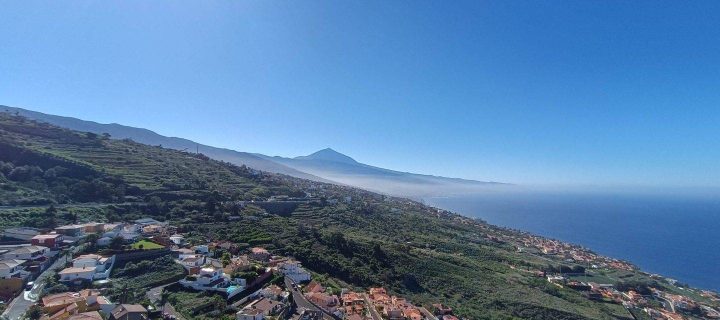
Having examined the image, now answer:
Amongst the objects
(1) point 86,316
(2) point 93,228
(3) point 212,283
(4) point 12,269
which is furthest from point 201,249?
(1) point 86,316

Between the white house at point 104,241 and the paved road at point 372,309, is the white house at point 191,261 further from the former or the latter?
the paved road at point 372,309

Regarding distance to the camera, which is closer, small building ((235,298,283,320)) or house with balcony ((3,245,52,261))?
small building ((235,298,283,320))

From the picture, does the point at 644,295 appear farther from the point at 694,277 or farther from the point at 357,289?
the point at 357,289

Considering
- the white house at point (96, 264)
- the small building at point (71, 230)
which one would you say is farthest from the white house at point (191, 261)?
the small building at point (71, 230)

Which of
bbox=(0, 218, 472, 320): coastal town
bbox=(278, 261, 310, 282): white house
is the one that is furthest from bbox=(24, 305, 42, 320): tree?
bbox=(278, 261, 310, 282): white house

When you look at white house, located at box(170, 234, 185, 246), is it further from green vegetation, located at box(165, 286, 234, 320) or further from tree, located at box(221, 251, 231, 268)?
green vegetation, located at box(165, 286, 234, 320)

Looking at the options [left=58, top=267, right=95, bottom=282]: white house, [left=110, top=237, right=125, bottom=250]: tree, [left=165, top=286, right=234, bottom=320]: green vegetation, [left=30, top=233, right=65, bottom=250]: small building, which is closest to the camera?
[left=165, top=286, right=234, bottom=320]: green vegetation

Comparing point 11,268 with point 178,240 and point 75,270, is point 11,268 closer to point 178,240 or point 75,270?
point 75,270

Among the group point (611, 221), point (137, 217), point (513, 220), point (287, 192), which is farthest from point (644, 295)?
point (611, 221)
